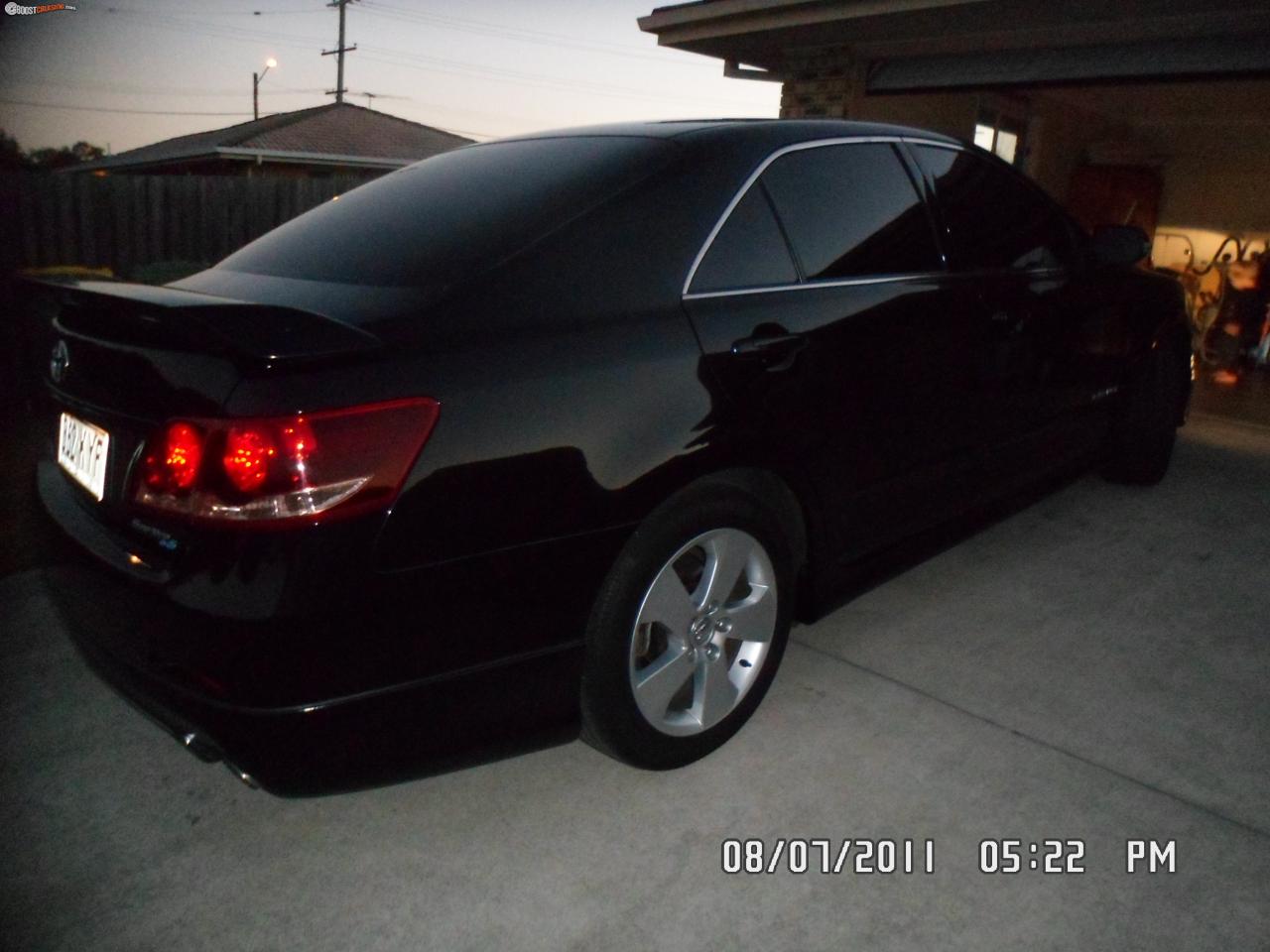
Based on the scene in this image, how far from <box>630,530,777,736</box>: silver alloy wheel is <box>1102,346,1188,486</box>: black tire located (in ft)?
9.20

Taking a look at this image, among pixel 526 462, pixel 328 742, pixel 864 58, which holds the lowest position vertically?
pixel 328 742

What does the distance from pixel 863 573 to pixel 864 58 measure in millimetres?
7324

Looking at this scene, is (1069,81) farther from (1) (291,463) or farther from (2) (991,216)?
(1) (291,463)

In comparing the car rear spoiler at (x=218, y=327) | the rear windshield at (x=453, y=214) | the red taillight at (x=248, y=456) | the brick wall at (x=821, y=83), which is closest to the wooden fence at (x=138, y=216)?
the brick wall at (x=821, y=83)

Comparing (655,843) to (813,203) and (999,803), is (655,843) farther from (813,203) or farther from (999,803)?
(813,203)

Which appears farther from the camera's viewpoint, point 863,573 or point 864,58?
point 864,58

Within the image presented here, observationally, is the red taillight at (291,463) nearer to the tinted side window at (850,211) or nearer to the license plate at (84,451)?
the license plate at (84,451)

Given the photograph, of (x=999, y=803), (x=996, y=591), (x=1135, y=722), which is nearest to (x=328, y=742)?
(x=999, y=803)

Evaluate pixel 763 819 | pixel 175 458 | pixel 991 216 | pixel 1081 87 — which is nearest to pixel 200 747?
pixel 175 458

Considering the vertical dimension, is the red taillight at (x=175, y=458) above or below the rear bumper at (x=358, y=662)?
above

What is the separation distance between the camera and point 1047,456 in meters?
3.88

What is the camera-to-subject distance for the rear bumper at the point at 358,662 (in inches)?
68.4

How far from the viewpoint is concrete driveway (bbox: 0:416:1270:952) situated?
1.98 meters

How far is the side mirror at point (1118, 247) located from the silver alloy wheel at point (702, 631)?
95.4 inches
